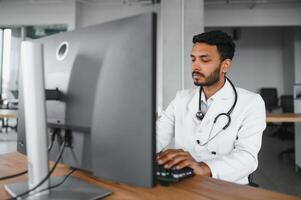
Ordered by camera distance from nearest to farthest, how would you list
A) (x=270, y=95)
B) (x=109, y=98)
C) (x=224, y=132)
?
1. (x=109, y=98)
2. (x=224, y=132)
3. (x=270, y=95)

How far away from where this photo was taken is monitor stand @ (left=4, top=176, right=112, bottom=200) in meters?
0.67

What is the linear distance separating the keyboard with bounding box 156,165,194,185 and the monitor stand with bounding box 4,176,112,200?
0.15 meters

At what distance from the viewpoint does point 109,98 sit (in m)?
0.61

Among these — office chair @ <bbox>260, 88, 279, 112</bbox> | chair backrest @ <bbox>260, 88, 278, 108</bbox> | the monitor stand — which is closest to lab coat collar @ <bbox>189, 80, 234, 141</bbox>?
the monitor stand

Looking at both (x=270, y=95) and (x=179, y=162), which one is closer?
(x=179, y=162)

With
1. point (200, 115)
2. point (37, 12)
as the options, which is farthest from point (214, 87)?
point (37, 12)

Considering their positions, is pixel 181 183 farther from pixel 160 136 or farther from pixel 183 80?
pixel 183 80

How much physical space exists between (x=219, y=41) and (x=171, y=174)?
75 cm

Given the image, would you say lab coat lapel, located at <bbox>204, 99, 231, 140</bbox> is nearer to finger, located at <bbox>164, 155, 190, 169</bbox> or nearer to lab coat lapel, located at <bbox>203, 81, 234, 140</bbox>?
lab coat lapel, located at <bbox>203, 81, 234, 140</bbox>

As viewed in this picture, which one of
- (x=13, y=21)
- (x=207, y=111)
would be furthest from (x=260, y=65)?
(x=207, y=111)

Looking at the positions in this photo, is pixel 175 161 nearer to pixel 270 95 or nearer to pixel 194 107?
pixel 194 107

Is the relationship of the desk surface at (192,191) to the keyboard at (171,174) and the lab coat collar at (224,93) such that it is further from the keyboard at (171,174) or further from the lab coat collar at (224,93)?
the lab coat collar at (224,93)

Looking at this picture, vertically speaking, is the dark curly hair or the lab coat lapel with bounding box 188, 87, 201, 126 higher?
the dark curly hair

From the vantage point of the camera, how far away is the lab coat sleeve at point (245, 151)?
1025 mm
